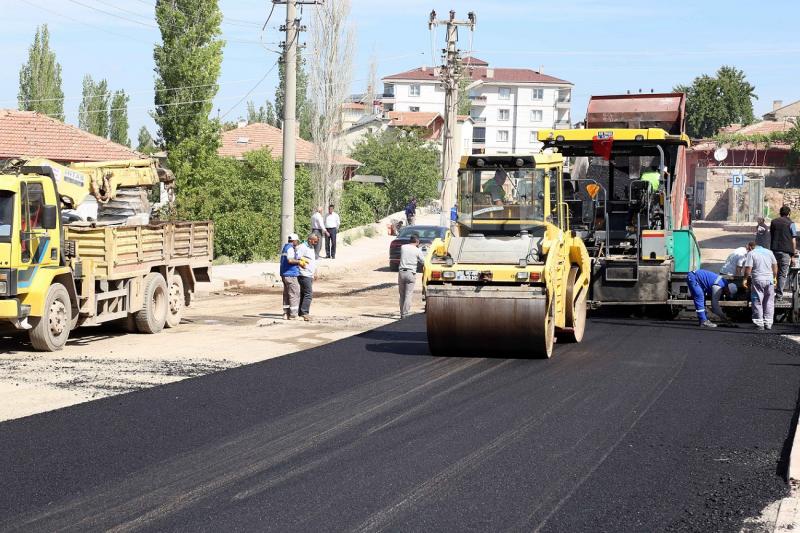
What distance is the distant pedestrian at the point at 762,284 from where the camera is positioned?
58.7 feet

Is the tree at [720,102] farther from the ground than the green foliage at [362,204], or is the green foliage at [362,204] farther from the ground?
the tree at [720,102]

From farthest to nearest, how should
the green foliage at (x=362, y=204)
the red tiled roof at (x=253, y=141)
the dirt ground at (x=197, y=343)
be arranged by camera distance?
the red tiled roof at (x=253, y=141), the green foliage at (x=362, y=204), the dirt ground at (x=197, y=343)

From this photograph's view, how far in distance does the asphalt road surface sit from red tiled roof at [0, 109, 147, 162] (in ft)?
96.8

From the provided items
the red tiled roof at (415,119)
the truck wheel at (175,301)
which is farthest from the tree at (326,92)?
the red tiled roof at (415,119)

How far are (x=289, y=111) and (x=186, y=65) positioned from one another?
1459cm

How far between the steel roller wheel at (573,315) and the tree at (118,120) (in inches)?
2409

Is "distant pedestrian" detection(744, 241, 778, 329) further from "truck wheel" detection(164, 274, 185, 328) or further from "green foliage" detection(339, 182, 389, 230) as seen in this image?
"green foliage" detection(339, 182, 389, 230)

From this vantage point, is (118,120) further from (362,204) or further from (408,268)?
(408,268)

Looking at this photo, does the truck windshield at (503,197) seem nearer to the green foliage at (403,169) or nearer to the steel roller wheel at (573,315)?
the steel roller wheel at (573,315)

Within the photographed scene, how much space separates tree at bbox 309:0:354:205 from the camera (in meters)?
44.1

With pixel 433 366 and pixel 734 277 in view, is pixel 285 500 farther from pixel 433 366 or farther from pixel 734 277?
pixel 734 277

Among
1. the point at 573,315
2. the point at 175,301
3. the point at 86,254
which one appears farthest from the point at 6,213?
the point at 573,315

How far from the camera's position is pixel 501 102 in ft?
396

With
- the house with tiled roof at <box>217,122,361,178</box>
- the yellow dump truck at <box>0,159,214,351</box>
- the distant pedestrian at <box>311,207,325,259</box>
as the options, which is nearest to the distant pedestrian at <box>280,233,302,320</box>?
the yellow dump truck at <box>0,159,214,351</box>
